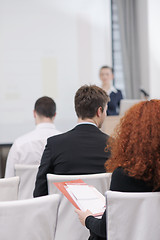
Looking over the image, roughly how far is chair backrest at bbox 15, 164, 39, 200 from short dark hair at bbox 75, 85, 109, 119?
480mm

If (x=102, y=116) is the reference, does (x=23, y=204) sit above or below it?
below

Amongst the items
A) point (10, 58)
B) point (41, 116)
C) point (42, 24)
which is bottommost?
point (41, 116)

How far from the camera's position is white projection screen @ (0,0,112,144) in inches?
225

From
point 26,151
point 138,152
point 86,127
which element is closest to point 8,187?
point 86,127

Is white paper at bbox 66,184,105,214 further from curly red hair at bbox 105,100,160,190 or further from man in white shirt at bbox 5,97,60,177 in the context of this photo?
man in white shirt at bbox 5,97,60,177

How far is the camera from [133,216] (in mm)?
1423

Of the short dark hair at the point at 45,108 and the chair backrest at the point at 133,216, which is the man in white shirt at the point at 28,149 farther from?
the chair backrest at the point at 133,216

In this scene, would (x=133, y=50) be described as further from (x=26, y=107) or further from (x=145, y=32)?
(x=26, y=107)

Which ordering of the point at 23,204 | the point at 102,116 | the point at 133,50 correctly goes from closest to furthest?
the point at 23,204, the point at 102,116, the point at 133,50

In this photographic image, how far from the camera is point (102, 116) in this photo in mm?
2541

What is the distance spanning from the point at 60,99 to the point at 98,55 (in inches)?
36.1

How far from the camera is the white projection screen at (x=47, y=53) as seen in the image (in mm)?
5727

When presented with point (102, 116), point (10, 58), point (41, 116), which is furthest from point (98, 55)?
point (102, 116)

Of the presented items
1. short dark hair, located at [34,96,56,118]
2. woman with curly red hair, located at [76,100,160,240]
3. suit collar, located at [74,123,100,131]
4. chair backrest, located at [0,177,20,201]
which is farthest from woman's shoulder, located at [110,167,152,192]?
short dark hair, located at [34,96,56,118]
